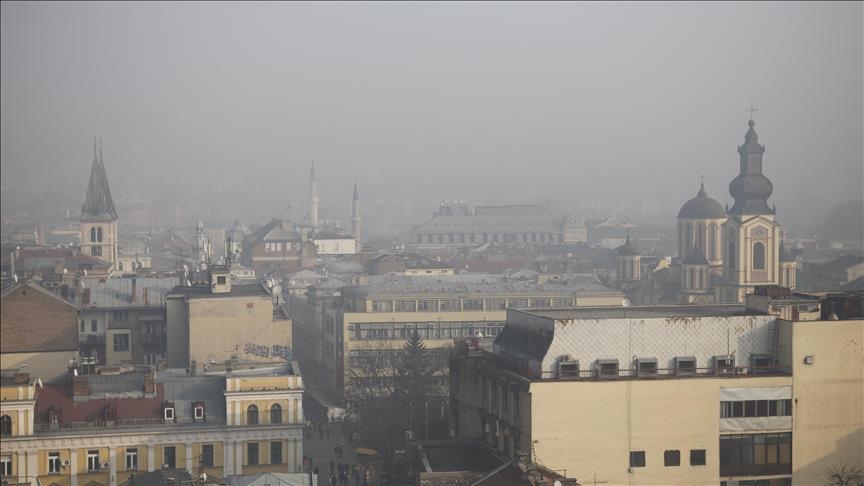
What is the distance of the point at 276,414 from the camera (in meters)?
41.2

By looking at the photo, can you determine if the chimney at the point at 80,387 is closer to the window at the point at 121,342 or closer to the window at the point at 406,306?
the window at the point at 121,342

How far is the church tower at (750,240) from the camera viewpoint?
94500 mm

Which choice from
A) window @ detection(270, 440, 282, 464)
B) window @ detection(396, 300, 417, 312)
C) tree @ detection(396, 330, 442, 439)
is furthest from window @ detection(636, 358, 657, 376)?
window @ detection(396, 300, 417, 312)

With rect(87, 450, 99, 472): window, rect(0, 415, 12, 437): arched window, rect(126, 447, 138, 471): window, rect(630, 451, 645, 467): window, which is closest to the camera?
rect(630, 451, 645, 467): window

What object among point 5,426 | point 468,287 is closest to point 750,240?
point 468,287

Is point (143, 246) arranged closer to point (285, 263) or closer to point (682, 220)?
point (285, 263)

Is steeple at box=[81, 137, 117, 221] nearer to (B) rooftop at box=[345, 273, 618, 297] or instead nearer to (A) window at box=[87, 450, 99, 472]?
(B) rooftop at box=[345, 273, 618, 297]

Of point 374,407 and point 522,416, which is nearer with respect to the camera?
point 522,416

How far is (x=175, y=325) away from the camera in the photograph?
54406mm

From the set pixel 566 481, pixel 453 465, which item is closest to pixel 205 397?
pixel 453 465

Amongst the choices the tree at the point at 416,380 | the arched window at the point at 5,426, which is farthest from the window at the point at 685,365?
the arched window at the point at 5,426

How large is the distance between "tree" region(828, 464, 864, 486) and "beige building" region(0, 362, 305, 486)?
1593cm

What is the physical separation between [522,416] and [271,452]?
38.2 feet

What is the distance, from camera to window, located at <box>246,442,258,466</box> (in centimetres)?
4072
